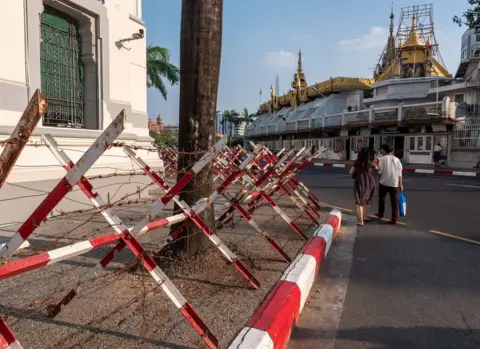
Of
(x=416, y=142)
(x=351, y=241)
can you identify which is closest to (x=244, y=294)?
(x=351, y=241)

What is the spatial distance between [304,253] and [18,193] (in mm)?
4461

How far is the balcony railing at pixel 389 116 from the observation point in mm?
23950

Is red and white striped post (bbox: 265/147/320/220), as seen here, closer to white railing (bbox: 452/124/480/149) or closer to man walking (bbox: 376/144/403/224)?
man walking (bbox: 376/144/403/224)

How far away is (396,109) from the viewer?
26953 mm

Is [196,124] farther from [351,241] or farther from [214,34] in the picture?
[351,241]

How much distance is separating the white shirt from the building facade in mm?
14399

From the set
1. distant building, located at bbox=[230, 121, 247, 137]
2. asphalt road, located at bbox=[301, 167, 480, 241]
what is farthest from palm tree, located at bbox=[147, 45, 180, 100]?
distant building, located at bbox=[230, 121, 247, 137]

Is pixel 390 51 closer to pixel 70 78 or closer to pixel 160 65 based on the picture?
pixel 160 65

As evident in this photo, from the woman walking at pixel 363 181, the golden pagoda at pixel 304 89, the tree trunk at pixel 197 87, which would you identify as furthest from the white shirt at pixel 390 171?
the golden pagoda at pixel 304 89

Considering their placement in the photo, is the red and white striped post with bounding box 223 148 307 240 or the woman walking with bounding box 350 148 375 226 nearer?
the red and white striped post with bounding box 223 148 307 240

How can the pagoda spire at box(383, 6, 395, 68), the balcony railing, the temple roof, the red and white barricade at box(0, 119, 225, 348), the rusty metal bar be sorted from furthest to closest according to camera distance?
the pagoda spire at box(383, 6, 395, 68), the temple roof, the balcony railing, the red and white barricade at box(0, 119, 225, 348), the rusty metal bar

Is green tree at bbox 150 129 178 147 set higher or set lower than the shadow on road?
higher

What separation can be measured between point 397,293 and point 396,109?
25722 millimetres

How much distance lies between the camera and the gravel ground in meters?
2.62
